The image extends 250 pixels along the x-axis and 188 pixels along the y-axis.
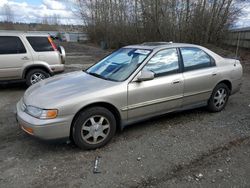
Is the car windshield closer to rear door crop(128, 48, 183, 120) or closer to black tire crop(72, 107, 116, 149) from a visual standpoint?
rear door crop(128, 48, 183, 120)

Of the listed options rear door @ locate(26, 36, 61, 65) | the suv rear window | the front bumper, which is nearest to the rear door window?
the front bumper

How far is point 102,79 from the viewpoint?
383cm

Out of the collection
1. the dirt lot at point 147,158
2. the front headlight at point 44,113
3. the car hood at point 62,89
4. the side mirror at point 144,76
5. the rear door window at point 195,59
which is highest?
the rear door window at point 195,59

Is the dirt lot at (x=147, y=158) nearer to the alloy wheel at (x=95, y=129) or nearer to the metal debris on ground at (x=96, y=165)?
the metal debris on ground at (x=96, y=165)

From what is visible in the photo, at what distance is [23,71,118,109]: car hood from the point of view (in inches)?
128

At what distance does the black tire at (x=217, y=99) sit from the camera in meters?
4.74

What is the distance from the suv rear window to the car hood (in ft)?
11.0

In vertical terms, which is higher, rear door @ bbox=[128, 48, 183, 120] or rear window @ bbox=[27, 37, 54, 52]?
rear window @ bbox=[27, 37, 54, 52]

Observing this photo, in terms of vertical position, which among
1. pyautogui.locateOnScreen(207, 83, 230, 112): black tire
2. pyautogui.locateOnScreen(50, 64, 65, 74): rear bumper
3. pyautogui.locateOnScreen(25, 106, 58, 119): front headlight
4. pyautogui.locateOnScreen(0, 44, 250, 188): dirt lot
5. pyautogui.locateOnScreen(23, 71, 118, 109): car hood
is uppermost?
pyautogui.locateOnScreen(23, 71, 118, 109): car hood

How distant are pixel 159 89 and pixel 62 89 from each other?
5.07 ft

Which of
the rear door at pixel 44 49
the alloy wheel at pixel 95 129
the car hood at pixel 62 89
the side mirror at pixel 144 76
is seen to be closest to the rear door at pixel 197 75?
the side mirror at pixel 144 76

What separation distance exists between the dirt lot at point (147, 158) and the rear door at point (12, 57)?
102 inches

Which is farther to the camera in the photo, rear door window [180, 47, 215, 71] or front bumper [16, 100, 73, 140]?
rear door window [180, 47, 215, 71]

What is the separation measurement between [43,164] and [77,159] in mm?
445
